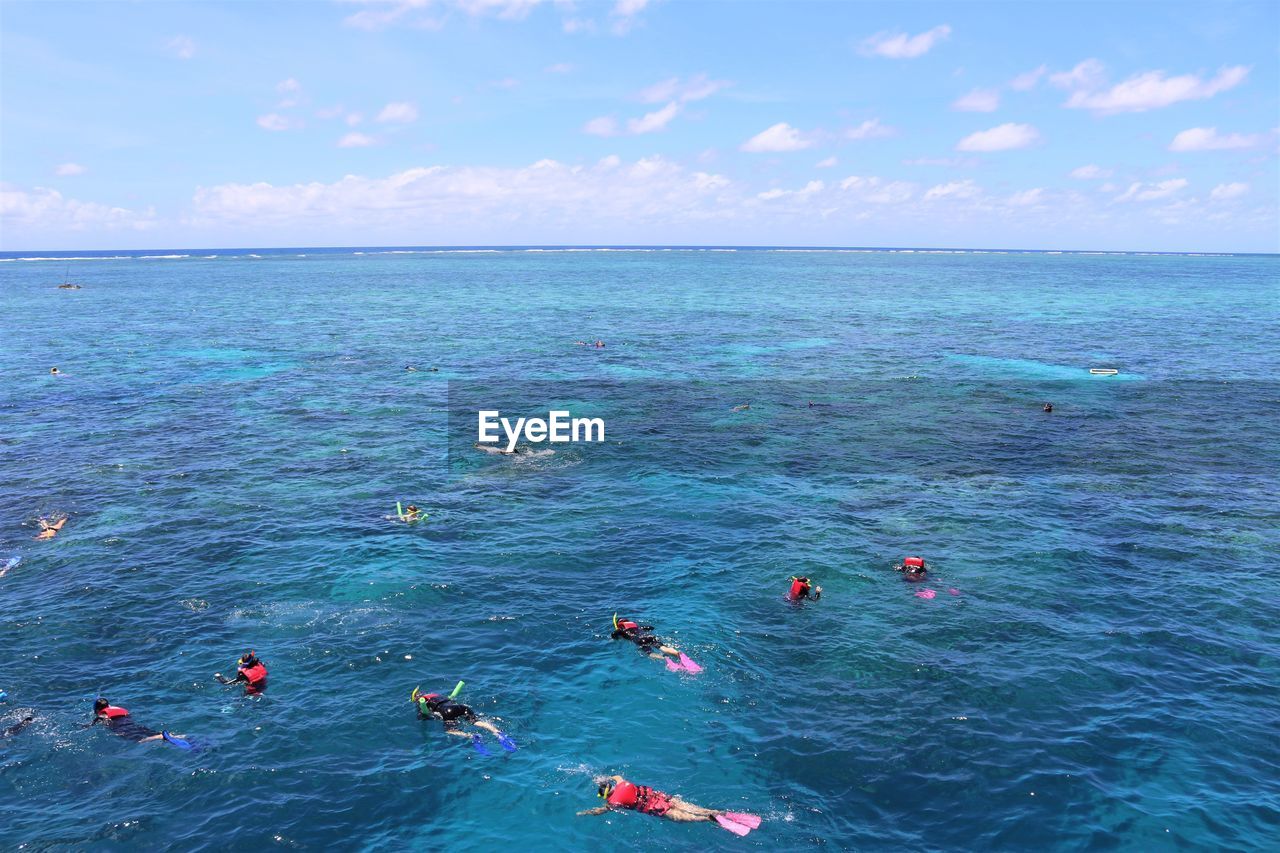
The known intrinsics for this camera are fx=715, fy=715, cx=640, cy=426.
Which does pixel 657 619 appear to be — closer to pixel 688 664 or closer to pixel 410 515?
pixel 688 664

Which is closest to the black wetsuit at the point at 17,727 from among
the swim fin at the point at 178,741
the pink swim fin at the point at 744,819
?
the swim fin at the point at 178,741

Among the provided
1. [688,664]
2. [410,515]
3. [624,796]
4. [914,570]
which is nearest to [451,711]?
[624,796]

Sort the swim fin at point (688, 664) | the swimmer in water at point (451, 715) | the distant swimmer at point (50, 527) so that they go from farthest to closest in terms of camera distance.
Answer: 1. the distant swimmer at point (50, 527)
2. the swim fin at point (688, 664)
3. the swimmer in water at point (451, 715)

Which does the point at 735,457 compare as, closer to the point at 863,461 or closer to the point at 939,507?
the point at 863,461

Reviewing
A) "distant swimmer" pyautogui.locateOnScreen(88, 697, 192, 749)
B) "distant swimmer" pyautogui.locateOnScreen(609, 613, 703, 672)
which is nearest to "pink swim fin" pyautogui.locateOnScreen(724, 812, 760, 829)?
"distant swimmer" pyautogui.locateOnScreen(609, 613, 703, 672)

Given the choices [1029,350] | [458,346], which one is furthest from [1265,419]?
[458,346]

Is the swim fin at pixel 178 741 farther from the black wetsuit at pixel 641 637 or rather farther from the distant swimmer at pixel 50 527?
the distant swimmer at pixel 50 527

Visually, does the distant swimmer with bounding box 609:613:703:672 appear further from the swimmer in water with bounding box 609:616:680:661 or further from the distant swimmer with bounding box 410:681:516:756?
the distant swimmer with bounding box 410:681:516:756

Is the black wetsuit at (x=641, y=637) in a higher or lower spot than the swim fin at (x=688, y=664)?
higher
